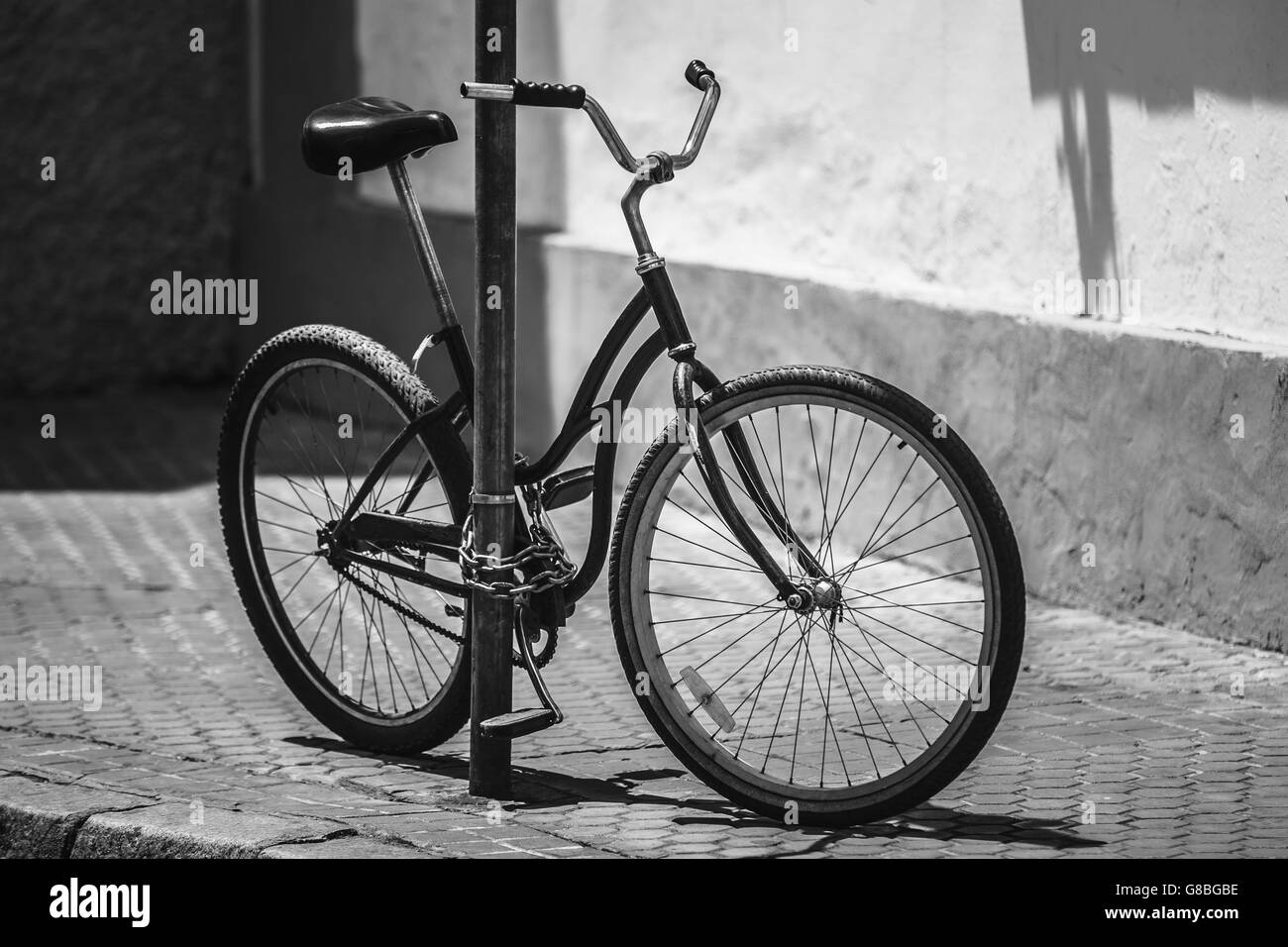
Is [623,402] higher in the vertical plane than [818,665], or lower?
higher

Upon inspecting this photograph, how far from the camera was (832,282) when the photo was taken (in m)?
7.71

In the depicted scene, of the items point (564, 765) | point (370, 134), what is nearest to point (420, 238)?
point (370, 134)

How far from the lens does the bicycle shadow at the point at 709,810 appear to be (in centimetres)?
435

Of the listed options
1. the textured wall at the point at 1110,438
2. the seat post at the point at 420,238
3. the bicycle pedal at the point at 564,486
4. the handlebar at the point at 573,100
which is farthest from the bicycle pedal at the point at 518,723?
the textured wall at the point at 1110,438

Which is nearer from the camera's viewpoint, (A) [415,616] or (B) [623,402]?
Result: (B) [623,402]

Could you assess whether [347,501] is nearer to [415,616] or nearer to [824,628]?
[415,616]

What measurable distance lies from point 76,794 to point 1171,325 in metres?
3.51

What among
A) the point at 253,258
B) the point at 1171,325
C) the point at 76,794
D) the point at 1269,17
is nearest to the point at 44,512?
the point at 253,258

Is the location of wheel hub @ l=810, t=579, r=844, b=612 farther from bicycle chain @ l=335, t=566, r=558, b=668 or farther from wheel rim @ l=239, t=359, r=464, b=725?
wheel rim @ l=239, t=359, r=464, b=725

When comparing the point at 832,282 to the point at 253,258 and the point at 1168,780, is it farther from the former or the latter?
the point at 253,258

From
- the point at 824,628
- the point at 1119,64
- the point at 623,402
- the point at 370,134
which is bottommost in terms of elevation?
the point at 824,628

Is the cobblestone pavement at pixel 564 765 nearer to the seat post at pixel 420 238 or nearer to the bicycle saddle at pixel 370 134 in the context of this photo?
the seat post at pixel 420 238

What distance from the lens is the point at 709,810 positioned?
4582 mm

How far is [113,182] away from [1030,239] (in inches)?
237
